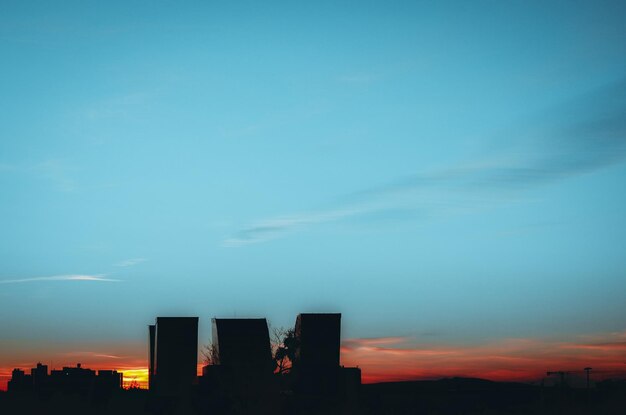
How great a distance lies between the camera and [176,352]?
226ft

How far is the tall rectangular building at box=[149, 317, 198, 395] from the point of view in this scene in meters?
68.4

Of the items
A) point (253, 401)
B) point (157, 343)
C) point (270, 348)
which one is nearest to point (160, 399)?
point (157, 343)

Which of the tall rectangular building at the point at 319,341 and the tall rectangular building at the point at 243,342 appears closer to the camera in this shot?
the tall rectangular building at the point at 319,341

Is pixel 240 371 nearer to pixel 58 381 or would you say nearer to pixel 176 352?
pixel 176 352

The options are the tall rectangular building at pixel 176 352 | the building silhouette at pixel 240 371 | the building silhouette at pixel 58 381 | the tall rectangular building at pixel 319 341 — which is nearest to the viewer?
the building silhouette at pixel 240 371

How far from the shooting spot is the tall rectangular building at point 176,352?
68.4 meters

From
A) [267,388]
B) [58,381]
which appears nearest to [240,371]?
[267,388]

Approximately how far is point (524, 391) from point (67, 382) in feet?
182

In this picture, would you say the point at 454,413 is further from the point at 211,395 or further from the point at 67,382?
the point at 67,382

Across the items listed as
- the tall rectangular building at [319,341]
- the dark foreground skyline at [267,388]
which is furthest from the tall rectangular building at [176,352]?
the tall rectangular building at [319,341]

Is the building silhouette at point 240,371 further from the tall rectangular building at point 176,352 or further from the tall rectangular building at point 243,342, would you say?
the tall rectangular building at point 176,352

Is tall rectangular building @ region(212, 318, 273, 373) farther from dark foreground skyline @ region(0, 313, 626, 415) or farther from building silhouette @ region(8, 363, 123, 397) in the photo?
building silhouette @ region(8, 363, 123, 397)

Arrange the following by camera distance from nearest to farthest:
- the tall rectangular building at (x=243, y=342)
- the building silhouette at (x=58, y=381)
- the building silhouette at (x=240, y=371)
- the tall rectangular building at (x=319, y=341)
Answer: the building silhouette at (x=240, y=371) < the tall rectangular building at (x=319, y=341) < the tall rectangular building at (x=243, y=342) < the building silhouette at (x=58, y=381)

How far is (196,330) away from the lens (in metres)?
68.3
